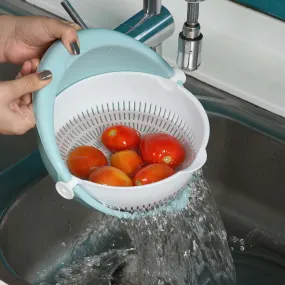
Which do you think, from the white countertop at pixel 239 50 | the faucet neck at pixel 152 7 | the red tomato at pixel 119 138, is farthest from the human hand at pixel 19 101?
the white countertop at pixel 239 50

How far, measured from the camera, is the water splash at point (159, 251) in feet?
3.14

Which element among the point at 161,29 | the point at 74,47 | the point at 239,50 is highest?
the point at 74,47

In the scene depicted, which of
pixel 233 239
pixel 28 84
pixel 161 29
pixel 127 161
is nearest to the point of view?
pixel 28 84

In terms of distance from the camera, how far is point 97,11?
45.9 inches

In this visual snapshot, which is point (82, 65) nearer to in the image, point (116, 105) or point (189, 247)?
point (116, 105)

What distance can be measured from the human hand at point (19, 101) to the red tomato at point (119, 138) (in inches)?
4.3

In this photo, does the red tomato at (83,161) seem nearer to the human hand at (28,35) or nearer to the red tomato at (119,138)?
the red tomato at (119,138)

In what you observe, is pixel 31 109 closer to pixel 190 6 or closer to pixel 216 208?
pixel 190 6

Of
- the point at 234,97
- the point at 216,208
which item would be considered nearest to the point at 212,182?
the point at 216,208

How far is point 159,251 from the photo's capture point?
3.19 ft

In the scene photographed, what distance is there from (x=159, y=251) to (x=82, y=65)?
0.35 m

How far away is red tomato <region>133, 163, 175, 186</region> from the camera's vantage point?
0.73 meters

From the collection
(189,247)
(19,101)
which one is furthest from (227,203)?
(19,101)

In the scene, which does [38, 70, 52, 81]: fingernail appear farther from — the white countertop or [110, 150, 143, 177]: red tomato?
the white countertop
